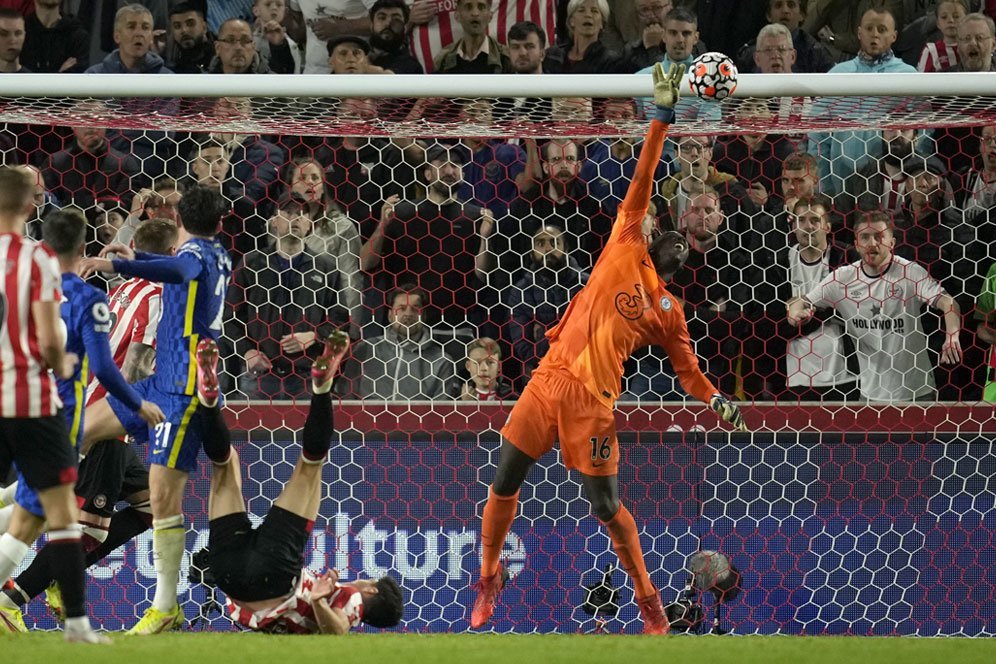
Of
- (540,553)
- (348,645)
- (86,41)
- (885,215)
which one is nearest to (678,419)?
(540,553)

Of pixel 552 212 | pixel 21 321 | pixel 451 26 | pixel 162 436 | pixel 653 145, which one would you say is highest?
pixel 451 26

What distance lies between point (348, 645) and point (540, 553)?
2171mm

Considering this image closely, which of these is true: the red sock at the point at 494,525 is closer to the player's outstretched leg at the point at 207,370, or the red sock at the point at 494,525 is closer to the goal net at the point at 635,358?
the goal net at the point at 635,358

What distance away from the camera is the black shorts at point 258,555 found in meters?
5.85

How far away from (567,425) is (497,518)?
534mm

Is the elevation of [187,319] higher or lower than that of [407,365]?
higher

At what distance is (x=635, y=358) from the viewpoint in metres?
7.68

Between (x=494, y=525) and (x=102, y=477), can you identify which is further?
(x=102, y=477)

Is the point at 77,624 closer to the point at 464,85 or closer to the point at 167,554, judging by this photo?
the point at 167,554

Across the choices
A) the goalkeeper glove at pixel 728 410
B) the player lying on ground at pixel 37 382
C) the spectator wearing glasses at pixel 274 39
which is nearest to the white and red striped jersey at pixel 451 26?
the spectator wearing glasses at pixel 274 39

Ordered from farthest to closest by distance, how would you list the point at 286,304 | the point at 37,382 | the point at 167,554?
the point at 286,304, the point at 167,554, the point at 37,382

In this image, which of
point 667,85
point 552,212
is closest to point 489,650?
point 667,85

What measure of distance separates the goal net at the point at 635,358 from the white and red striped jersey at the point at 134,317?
0.65 metres

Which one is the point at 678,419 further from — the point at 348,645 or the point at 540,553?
the point at 348,645
